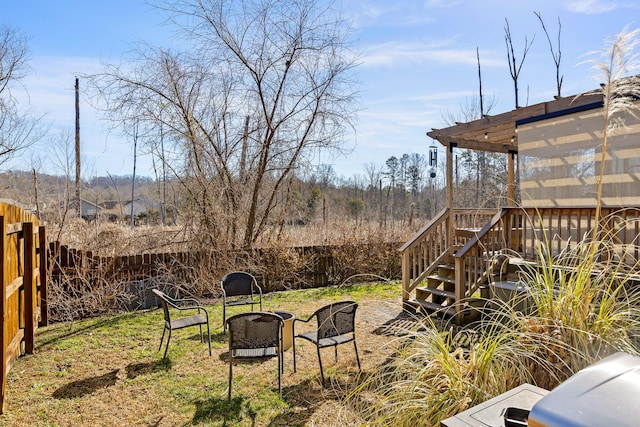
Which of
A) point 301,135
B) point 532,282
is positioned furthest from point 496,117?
point 532,282

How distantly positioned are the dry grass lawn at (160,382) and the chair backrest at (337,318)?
47 centimetres

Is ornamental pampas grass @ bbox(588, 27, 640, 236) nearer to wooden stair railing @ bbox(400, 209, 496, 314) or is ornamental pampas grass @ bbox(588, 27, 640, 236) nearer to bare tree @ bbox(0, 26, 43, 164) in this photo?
wooden stair railing @ bbox(400, 209, 496, 314)

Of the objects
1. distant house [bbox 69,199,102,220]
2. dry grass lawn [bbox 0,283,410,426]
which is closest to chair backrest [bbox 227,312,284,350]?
dry grass lawn [bbox 0,283,410,426]

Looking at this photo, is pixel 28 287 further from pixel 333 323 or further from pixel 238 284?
pixel 333 323

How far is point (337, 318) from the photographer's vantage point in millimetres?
3719

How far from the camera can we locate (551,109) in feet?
18.5

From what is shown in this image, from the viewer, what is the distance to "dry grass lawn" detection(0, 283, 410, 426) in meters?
→ 3.16

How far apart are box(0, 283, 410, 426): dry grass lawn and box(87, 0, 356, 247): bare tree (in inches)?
126

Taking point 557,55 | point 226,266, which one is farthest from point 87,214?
point 557,55

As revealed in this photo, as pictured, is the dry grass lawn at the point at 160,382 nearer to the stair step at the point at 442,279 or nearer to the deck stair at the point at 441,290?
the deck stair at the point at 441,290

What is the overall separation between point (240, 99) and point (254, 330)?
20.5ft

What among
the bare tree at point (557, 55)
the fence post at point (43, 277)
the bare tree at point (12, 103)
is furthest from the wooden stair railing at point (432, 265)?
the bare tree at point (12, 103)

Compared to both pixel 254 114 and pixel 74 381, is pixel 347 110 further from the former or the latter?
pixel 74 381

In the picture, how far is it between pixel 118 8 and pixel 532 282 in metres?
7.79
